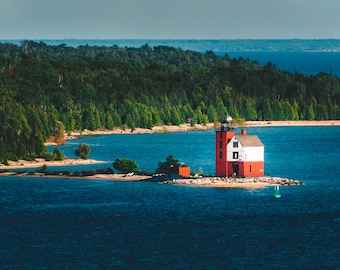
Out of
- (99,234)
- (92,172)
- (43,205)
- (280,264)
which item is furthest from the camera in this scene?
(92,172)

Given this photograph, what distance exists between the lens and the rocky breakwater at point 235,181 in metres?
125

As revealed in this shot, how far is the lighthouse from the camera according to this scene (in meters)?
125

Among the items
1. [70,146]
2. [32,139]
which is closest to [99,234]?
[32,139]

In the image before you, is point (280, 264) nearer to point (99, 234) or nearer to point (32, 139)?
point (99, 234)

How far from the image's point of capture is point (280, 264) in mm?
89812

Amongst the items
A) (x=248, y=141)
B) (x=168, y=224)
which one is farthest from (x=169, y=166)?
(x=168, y=224)

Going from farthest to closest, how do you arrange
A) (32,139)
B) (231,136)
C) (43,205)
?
(32,139) < (231,136) < (43,205)

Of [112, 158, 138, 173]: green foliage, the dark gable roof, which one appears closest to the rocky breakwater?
the dark gable roof

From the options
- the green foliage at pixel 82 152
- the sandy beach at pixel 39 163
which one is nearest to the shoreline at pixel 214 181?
the sandy beach at pixel 39 163

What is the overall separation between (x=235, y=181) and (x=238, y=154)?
100 inches

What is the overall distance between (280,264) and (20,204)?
116ft

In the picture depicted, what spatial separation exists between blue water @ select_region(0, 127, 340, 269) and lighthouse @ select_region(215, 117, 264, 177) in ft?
12.4

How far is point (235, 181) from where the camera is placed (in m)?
125

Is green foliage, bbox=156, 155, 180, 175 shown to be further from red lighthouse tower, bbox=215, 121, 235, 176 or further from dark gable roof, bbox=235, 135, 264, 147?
dark gable roof, bbox=235, 135, 264, 147
